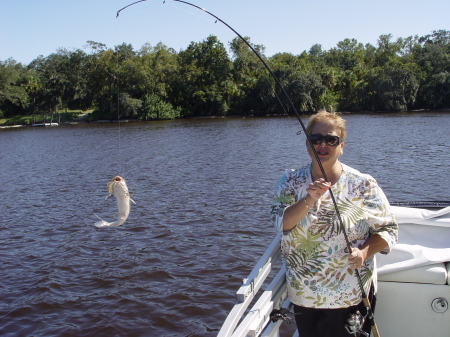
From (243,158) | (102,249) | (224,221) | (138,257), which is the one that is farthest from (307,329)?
(243,158)

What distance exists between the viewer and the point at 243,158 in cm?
2177

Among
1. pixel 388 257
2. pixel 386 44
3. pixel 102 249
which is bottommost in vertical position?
pixel 102 249

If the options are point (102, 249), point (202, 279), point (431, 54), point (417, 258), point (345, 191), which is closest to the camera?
point (345, 191)

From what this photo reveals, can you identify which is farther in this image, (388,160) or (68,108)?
(68,108)

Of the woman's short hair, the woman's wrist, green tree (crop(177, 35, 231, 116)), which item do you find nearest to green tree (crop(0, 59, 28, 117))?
green tree (crop(177, 35, 231, 116))

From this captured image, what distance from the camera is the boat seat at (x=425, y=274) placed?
3139 millimetres

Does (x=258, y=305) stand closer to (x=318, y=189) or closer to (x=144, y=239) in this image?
(x=318, y=189)

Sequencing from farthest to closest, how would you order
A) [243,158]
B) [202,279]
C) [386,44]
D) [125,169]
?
[386,44], [243,158], [125,169], [202,279]

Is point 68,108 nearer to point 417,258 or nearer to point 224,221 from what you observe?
point 224,221

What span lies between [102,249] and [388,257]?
6634mm

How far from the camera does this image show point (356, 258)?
8.59 ft

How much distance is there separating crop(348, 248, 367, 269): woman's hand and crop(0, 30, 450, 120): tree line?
210 ft

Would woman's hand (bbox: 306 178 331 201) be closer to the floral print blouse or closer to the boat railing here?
the floral print blouse

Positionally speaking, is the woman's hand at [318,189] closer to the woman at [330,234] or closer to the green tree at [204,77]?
the woman at [330,234]
